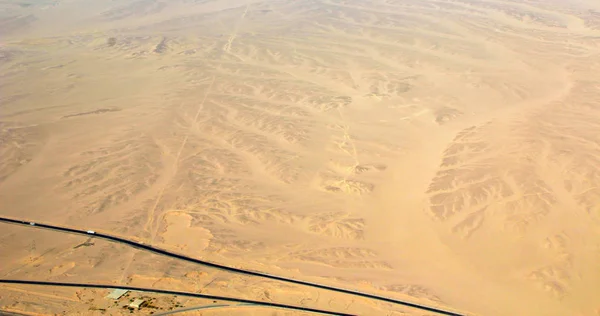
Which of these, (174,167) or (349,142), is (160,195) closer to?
(174,167)

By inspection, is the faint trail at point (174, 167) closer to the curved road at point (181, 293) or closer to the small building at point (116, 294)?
the curved road at point (181, 293)

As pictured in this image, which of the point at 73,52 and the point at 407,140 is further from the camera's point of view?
the point at 73,52

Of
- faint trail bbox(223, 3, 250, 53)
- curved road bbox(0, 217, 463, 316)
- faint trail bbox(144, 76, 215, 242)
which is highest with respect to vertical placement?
curved road bbox(0, 217, 463, 316)

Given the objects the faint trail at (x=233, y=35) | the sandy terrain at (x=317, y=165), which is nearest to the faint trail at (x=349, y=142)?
the sandy terrain at (x=317, y=165)

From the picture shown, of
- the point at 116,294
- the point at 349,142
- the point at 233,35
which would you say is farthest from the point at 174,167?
the point at 233,35

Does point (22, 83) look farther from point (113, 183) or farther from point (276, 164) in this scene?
point (276, 164)

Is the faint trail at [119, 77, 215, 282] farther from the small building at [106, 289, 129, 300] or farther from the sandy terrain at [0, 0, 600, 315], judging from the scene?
the small building at [106, 289, 129, 300]

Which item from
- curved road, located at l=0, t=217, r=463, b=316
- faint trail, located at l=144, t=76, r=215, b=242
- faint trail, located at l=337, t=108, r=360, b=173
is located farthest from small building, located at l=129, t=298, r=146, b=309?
faint trail, located at l=337, t=108, r=360, b=173

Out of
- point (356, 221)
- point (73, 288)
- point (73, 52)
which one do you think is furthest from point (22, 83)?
point (356, 221)

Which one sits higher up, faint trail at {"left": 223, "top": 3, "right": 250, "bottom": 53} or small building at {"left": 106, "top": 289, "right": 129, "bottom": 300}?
small building at {"left": 106, "top": 289, "right": 129, "bottom": 300}
